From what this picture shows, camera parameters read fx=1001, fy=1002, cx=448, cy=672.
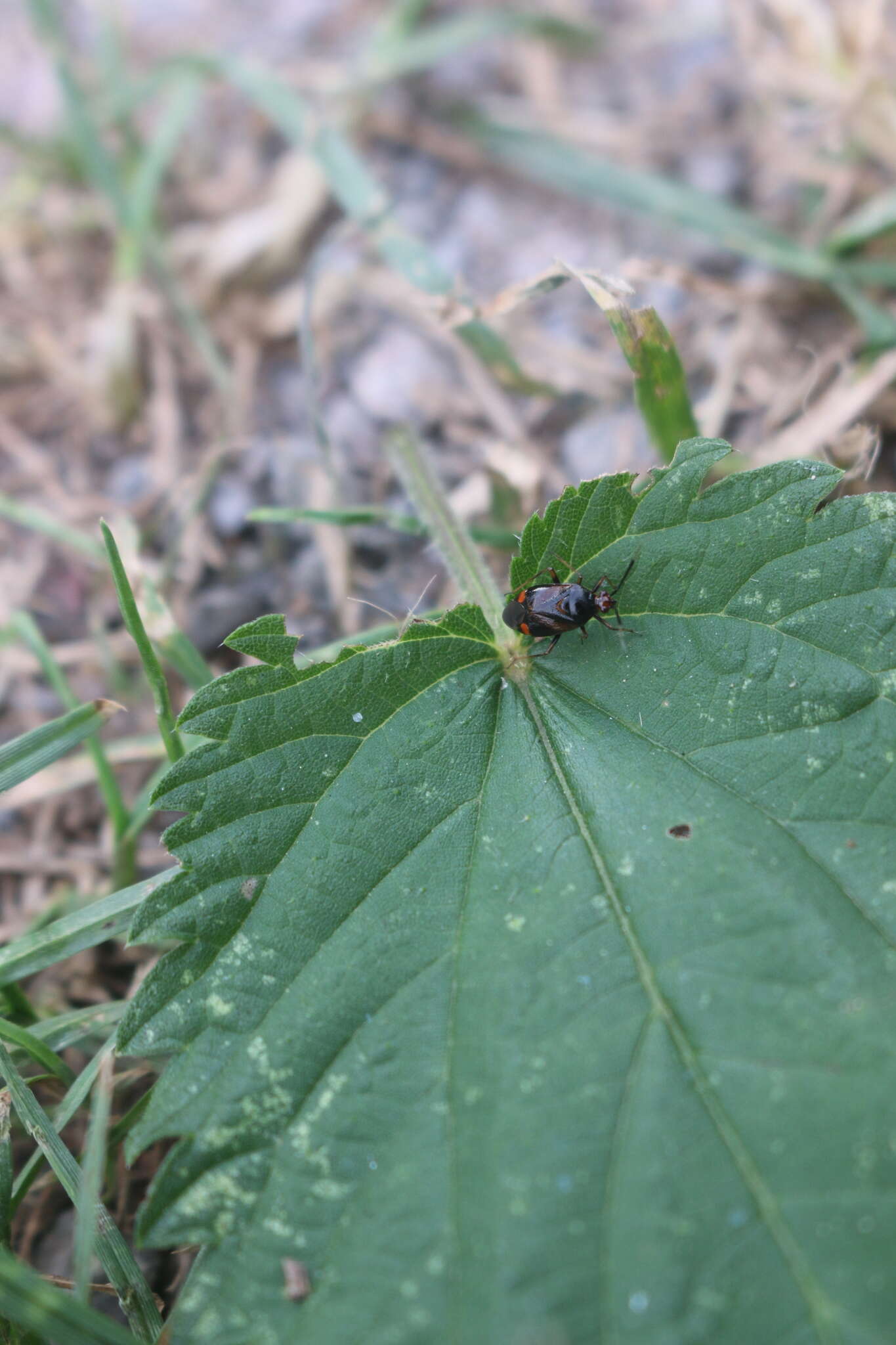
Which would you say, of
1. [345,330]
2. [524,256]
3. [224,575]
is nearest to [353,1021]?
[224,575]

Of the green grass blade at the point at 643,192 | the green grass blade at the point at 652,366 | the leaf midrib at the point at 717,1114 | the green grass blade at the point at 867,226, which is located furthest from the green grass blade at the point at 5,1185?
the green grass blade at the point at 867,226

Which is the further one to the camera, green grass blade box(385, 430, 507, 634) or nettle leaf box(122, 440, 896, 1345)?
green grass blade box(385, 430, 507, 634)

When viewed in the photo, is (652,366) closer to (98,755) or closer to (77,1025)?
(98,755)

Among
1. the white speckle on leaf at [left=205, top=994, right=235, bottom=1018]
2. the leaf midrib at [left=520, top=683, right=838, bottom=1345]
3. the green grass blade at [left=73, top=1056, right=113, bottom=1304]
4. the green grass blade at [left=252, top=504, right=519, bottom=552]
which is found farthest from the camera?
the green grass blade at [left=252, top=504, right=519, bottom=552]

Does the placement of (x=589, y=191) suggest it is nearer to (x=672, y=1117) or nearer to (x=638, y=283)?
(x=638, y=283)

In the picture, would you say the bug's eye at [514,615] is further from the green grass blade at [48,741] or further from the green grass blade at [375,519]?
the green grass blade at [48,741]

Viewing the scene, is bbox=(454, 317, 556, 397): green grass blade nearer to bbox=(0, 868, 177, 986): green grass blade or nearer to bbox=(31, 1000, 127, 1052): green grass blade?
bbox=(0, 868, 177, 986): green grass blade

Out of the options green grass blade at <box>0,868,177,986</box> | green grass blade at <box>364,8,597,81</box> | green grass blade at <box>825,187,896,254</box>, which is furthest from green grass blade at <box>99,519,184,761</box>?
green grass blade at <box>364,8,597,81</box>
